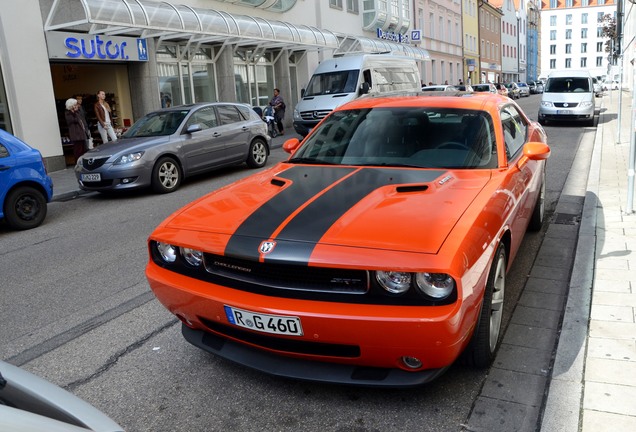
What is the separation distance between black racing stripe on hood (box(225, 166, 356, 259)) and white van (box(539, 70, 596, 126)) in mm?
18081

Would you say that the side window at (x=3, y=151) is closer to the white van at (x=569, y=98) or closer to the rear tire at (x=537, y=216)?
the rear tire at (x=537, y=216)

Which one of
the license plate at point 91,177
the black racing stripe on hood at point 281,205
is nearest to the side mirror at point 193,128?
the license plate at point 91,177

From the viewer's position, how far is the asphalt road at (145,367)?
114 inches

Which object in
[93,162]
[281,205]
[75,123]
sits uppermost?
[75,123]

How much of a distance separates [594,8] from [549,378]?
132 m

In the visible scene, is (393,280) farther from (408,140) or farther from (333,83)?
(333,83)

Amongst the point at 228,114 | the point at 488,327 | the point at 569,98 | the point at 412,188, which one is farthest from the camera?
the point at 569,98

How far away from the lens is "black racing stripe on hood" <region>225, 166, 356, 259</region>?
2900 mm

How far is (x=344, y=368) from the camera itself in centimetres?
284

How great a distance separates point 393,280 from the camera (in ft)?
8.73

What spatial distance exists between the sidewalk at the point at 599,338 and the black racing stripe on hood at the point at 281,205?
165cm

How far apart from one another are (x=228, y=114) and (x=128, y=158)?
2794 mm

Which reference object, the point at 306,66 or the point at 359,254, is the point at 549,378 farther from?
the point at 306,66

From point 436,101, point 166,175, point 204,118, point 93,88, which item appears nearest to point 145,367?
point 436,101
